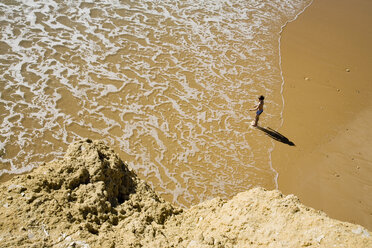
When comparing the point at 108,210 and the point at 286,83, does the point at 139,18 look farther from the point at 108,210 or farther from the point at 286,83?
the point at 108,210

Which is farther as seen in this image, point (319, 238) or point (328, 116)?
point (328, 116)

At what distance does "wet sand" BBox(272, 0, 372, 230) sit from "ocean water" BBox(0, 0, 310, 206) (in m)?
0.49

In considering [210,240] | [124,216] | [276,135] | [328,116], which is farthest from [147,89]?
[210,240]

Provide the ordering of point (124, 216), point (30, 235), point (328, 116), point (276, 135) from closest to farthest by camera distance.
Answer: point (30, 235), point (124, 216), point (276, 135), point (328, 116)

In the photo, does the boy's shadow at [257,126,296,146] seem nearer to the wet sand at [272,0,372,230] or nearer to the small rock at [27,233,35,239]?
the wet sand at [272,0,372,230]

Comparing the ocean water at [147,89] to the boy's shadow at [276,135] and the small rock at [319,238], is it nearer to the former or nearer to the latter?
the boy's shadow at [276,135]

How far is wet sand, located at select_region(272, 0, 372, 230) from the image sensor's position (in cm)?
651

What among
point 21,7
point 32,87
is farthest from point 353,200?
point 21,7

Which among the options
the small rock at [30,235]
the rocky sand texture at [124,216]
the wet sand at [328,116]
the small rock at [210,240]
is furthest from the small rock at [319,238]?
the wet sand at [328,116]

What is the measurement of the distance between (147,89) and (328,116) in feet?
18.2

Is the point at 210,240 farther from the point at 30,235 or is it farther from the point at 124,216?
the point at 30,235

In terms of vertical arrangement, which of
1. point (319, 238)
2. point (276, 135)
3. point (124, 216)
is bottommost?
point (276, 135)

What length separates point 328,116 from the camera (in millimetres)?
8617

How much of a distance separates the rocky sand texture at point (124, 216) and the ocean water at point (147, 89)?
236 centimetres
